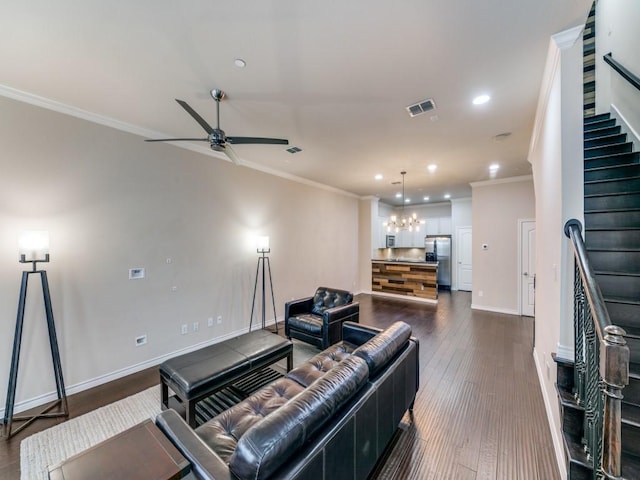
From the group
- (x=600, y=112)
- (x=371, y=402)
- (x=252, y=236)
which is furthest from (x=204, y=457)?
(x=600, y=112)

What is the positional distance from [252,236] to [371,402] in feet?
11.7

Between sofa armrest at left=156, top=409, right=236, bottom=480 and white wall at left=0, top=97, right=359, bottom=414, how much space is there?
7.36ft

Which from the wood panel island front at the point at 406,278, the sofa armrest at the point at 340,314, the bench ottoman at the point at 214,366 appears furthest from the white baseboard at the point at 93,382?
the wood panel island front at the point at 406,278

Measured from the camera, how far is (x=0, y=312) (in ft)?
7.75

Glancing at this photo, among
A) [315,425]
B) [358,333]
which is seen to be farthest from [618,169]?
[315,425]

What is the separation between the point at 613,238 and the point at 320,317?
3313 mm

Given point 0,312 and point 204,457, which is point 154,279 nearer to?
point 0,312

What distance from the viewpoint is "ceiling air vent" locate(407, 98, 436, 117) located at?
8.68ft

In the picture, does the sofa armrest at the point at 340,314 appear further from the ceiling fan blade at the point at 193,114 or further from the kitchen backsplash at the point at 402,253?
the kitchen backsplash at the point at 402,253

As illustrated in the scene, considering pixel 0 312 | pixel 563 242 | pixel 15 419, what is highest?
pixel 563 242

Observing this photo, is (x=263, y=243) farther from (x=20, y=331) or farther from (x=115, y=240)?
(x=20, y=331)

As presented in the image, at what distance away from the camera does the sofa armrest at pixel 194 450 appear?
108cm

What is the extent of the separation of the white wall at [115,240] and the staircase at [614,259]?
161 inches

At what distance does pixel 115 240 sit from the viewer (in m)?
3.06
